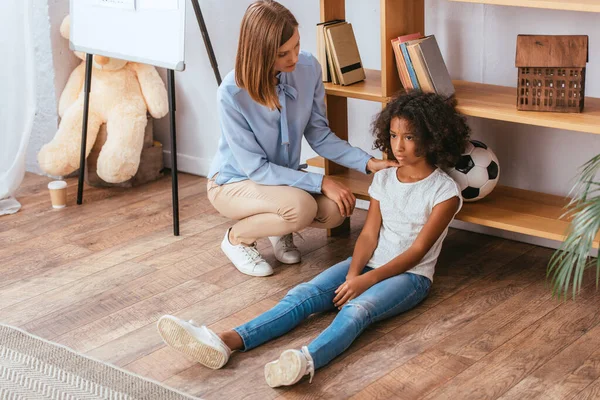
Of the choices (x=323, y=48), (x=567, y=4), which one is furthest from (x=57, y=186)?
(x=567, y=4)

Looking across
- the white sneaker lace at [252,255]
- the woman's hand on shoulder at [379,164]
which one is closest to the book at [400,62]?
the woman's hand on shoulder at [379,164]

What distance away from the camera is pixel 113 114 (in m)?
3.38

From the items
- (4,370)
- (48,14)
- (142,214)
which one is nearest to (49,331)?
(4,370)

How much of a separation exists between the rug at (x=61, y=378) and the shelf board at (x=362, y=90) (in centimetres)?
110

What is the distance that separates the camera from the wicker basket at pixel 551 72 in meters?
2.21

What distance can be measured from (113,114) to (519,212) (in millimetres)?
1708

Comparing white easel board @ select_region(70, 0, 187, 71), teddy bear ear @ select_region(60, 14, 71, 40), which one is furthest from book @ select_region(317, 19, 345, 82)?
teddy bear ear @ select_region(60, 14, 71, 40)

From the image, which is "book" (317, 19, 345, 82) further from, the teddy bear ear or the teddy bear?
the teddy bear ear

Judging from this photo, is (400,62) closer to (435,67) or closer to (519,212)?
(435,67)

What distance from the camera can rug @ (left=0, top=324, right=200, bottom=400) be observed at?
1.93 metres

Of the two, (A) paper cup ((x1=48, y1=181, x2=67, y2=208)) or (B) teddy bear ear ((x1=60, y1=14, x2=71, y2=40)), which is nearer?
(A) paper cup ((x1=48, y1=181, x2=67, y2=208))

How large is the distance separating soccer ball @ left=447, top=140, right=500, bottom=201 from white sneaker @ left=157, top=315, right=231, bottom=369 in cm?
86

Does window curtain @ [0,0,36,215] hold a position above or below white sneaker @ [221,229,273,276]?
above

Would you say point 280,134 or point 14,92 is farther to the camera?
point 14,92
